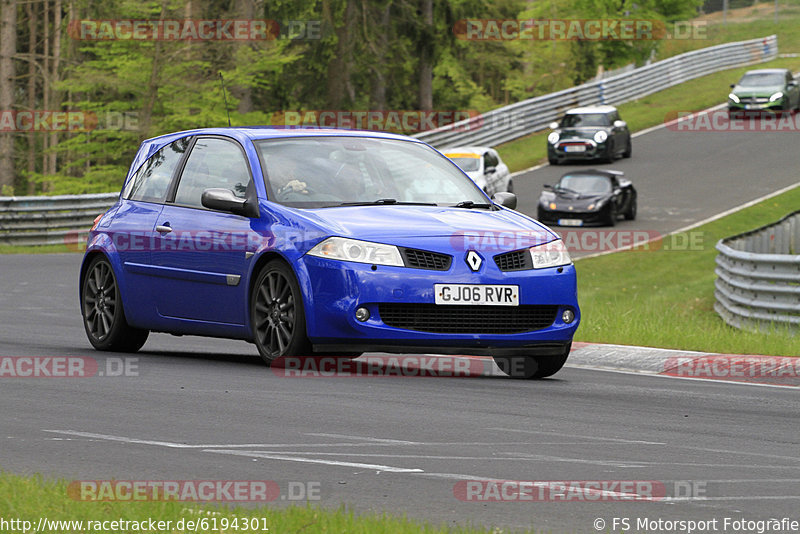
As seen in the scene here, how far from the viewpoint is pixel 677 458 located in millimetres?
6723

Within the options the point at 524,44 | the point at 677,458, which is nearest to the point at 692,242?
the point at 677,458

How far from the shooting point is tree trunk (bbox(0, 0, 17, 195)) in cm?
4691

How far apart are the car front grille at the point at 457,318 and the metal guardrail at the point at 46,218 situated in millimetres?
21816

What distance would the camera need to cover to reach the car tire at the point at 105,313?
37.6 ft

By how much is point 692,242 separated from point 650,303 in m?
9.32

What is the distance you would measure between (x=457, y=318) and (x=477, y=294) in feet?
0.67

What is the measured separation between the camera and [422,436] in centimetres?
716

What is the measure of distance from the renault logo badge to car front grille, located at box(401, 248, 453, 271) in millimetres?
120
